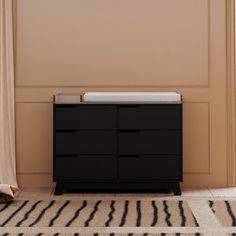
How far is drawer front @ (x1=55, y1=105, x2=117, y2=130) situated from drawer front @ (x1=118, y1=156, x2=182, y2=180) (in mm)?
308

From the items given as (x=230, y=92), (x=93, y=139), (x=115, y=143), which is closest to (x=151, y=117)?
(x=115, y=143)

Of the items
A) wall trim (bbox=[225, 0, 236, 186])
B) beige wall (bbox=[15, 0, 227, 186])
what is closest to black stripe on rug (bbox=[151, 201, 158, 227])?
beige wall (bbox=[15, 0, 227, 186])

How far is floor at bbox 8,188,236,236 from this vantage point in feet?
9.76

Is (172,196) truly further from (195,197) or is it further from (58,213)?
(58,213)

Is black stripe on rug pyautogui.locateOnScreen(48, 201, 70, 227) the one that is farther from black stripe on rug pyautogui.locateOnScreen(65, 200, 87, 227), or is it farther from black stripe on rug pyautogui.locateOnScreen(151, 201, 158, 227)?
black stripe on rug pyautogui.locateOnScreen(151, 201, 158, 227)

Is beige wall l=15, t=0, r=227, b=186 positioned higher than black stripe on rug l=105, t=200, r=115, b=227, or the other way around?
beige wall l=15, t=0, r=227, b=186

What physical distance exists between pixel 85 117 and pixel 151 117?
0.50m

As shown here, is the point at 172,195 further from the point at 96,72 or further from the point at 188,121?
the point at 96,72

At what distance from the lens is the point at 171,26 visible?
4.60m

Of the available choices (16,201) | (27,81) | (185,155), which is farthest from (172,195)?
(27,81)

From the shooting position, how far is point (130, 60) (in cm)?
461

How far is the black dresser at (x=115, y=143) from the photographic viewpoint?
4215mm

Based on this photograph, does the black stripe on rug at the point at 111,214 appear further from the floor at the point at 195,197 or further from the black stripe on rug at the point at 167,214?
the black stripe on rug at the point at 167,214

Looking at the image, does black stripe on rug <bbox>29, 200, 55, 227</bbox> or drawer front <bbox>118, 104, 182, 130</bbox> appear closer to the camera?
black stripe on rug <bbox>29, 200, 55, 227</bbox>
